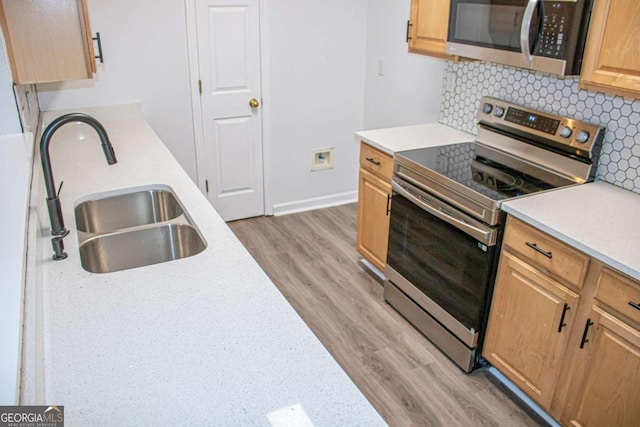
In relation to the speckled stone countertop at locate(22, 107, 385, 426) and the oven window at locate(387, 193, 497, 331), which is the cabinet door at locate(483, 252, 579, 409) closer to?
the oven window at locate(387, 193, 497, 331)

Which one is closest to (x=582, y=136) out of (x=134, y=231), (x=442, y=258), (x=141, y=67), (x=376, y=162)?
(x=442, y=258)

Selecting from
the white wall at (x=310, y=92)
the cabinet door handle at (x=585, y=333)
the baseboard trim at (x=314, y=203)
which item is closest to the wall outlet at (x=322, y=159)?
the white wall at (x=310, y=92)

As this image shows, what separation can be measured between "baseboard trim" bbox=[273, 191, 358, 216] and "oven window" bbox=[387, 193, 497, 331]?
1.53 m

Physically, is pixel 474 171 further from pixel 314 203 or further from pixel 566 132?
pixel 314 203

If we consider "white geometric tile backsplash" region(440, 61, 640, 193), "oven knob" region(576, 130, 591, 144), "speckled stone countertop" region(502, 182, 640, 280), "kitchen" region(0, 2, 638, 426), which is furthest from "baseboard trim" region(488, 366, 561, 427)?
"kitchen" region(0, 2, 638, 426)

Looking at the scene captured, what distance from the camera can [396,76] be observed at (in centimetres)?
379

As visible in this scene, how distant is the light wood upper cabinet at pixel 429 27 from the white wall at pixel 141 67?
157 centimetres

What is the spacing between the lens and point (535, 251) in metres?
2.09

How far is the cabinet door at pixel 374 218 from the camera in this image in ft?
10.1

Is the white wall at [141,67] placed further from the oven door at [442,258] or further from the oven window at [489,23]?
the oven window at [489,23]

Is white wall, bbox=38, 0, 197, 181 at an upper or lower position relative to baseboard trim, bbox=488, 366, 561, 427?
upper

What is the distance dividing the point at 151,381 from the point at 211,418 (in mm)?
186

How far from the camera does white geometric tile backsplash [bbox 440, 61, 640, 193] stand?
87.8 inches

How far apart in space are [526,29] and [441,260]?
1076 mm
